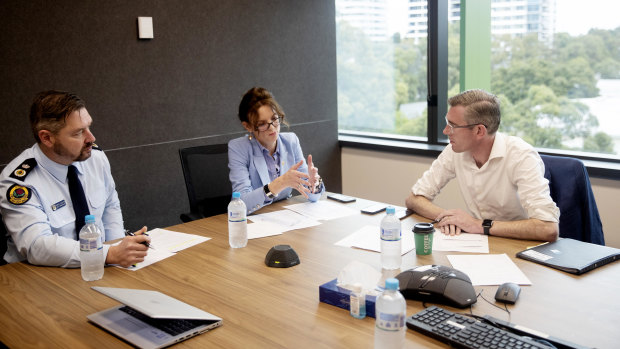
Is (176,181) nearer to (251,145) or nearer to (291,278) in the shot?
(251,145)

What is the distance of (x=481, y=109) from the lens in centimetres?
262

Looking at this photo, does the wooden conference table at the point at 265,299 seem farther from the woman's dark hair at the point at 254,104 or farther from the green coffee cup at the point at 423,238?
the woman's dark hair at the point at 254,104

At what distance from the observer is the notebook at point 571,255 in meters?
1.92

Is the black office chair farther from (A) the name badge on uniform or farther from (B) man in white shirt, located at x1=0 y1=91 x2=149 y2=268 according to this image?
(A) the name badge on uniform

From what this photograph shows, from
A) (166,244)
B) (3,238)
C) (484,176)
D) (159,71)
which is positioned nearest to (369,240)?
(484,176)

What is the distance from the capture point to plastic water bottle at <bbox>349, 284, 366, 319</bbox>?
1615 millimetres

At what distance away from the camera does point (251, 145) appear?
3.12m

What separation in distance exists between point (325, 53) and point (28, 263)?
3.16 m

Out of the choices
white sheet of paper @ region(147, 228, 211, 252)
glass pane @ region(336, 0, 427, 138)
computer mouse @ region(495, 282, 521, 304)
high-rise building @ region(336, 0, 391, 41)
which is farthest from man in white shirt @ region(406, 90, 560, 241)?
high-rise building @ region(336, 0, 391, 41)

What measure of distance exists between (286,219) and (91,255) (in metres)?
0.95

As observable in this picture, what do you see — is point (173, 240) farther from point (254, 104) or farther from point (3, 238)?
point (254, 104)

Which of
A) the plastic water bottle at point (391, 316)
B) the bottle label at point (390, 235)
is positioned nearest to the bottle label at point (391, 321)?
the plastic water bottle at point (391, 316)

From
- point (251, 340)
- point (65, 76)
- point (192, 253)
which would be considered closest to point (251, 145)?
point (192, 253)

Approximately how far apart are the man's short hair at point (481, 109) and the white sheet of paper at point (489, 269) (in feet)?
2.48
